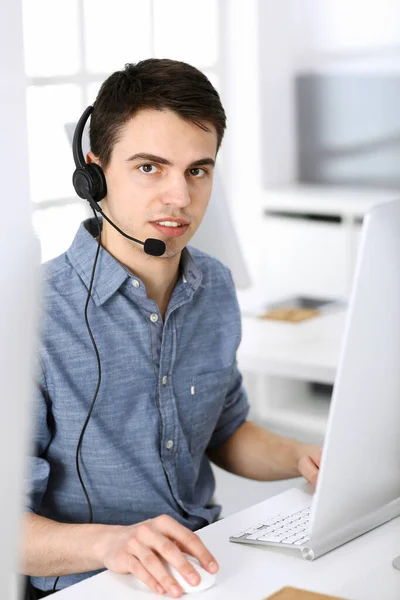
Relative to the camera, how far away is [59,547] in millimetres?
1353

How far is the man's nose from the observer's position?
151 cm

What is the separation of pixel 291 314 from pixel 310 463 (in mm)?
1146

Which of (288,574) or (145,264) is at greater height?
(145,264)

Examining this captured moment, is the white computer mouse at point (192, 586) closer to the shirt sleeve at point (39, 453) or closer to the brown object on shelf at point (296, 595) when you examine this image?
the brown object on shelf at point (296, 595)

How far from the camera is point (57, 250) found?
3912mm

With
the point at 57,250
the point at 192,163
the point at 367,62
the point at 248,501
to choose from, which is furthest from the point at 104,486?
the point at 367,62

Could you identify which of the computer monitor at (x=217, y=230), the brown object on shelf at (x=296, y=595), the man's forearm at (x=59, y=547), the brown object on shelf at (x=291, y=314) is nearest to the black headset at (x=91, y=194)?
the man's forearm at (x=59, y=547)

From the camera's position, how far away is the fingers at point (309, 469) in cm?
161

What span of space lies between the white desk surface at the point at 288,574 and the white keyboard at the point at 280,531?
11mm

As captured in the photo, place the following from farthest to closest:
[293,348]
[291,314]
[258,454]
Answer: [291,314] < [293,348] < [258,454]

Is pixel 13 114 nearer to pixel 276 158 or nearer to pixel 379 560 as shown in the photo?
pixel 276 158

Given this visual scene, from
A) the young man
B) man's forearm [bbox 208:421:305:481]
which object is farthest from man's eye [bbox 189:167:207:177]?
man's forearm [bbox 208:421:305:481]

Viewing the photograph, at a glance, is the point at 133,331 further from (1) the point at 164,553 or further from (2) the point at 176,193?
(1) the point at 164,553

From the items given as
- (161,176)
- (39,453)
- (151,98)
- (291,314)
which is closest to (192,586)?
(39,453)
